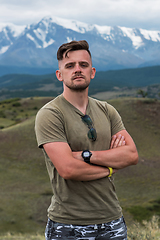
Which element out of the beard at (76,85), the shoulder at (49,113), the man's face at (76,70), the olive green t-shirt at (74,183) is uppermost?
the man's face at (76,70)

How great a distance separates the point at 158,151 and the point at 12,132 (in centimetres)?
2103

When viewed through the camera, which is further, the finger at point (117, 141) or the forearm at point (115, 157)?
the finger at point (117, 141)

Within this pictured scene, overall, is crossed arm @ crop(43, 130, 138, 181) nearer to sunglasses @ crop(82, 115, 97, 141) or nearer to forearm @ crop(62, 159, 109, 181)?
forearm @ crop(62, 159, 109, 181)

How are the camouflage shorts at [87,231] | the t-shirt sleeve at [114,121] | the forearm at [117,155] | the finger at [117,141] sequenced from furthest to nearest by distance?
the t-shirt sleeve at [114,121]
the finger at [117,141]
the forearm at [117,155]
the camouflage shorts at [87,231]

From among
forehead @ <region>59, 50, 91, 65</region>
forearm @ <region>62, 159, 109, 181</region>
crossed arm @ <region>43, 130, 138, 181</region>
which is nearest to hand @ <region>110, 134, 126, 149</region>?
crossed arm @ <region>43, 130, 138, 181</region>

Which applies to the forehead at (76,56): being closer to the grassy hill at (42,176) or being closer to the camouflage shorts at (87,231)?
the camouflage shorts at (87,231)

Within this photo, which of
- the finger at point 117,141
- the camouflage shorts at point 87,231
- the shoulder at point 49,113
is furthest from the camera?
the finger at point 117,141

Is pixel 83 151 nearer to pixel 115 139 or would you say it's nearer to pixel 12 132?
pixel 115 139

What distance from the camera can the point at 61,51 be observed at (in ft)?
12.2

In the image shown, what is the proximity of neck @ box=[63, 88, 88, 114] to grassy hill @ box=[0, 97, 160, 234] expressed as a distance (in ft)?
53.3

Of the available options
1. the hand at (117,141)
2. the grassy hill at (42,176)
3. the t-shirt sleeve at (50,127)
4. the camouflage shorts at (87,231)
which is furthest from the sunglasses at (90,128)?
the grassy hill at (42,176)

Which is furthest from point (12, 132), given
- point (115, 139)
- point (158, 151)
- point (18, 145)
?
point (115, 139)

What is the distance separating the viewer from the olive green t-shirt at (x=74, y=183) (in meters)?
3.42

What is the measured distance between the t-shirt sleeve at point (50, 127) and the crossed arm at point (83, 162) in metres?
0.07
